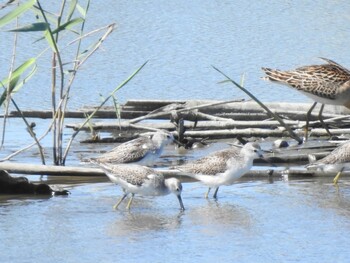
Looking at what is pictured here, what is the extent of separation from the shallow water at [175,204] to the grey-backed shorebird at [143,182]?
161mm

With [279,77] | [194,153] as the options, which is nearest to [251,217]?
[194,153]

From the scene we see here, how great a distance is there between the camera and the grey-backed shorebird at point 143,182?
937 centimetres

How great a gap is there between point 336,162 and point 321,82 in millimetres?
2513

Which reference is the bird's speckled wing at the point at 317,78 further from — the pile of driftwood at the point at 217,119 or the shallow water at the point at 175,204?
the shallow water at the point at 175,204

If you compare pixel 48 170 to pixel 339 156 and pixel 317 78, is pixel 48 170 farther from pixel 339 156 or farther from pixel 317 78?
pixel 317 78

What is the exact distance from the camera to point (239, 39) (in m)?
19.5

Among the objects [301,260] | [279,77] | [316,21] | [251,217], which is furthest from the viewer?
[316,21]

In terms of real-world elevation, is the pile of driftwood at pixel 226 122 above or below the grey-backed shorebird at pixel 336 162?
above

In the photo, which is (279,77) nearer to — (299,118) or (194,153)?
(299,118)

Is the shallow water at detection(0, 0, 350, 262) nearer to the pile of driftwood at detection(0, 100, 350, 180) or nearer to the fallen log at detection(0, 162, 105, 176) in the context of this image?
the fallen log at detection(0, 162, 105, 176)

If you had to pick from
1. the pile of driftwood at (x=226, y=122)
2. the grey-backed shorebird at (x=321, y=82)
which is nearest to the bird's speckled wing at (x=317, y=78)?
the grey-backed shorebird at (x=321, y=82)

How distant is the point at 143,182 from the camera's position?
9492 mm

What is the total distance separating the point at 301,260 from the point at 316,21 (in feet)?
45.5

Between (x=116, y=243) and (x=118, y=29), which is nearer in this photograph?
(x=116, y=243)
